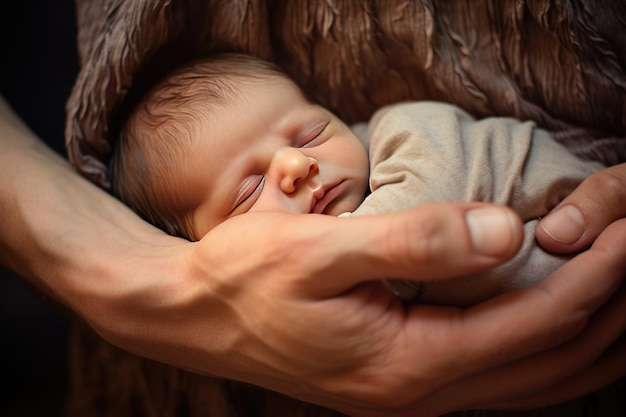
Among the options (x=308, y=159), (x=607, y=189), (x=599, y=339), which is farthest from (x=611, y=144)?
(x=308, y=159)

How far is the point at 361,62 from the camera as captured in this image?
35.1 inches

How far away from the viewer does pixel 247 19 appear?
87 cm

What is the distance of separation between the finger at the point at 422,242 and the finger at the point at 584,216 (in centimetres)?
16

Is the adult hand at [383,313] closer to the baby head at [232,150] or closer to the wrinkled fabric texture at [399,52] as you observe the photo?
the baby head at [232,150]

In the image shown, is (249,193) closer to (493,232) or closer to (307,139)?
(307,139)

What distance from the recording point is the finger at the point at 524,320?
566 mm

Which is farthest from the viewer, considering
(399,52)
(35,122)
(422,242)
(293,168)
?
(35,122)

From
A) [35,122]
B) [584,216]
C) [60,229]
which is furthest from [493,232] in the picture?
[35,122]

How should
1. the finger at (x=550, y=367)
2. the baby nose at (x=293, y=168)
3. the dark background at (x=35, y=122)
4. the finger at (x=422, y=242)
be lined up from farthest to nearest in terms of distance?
the dark background at (x=35, y=122)
the baby nose at (x=293, y=168)
the finger at (x=550, y=367)
the finger at (x=422, y=242)

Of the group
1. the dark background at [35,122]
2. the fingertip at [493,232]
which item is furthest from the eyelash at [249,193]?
the dark background at [35,122]

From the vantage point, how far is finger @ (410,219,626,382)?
0.57 metres

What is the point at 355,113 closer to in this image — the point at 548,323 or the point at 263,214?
the point at 263,214

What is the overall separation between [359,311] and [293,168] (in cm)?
25

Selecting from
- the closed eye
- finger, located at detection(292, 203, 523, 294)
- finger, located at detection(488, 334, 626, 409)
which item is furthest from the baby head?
finger, located at detection(488, 334, 626, 409)
